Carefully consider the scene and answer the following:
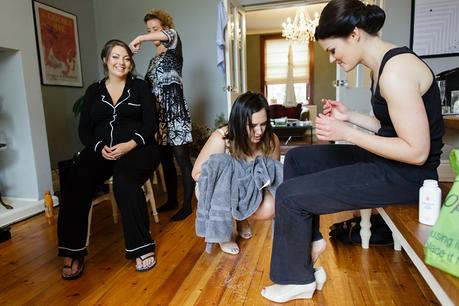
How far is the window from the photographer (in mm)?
7895

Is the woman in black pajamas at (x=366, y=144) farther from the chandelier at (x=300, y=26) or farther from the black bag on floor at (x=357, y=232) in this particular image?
the chandelier at (x=300, y=26)

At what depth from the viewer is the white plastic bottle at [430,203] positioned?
0.85 meters

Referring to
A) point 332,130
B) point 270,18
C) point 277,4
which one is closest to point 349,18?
point 332,130

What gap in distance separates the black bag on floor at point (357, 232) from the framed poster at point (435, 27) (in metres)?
1.92

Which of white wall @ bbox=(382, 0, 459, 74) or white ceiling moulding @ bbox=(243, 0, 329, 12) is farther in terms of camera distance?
white ceiling moulding @ bbox=(243, 0, 329, 12)

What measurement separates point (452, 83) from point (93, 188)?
2202mm

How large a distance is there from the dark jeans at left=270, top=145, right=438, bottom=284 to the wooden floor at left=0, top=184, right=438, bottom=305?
0.24 m

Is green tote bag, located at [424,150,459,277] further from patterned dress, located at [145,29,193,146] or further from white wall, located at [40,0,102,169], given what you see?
white wall, located at [40,0,102,169]

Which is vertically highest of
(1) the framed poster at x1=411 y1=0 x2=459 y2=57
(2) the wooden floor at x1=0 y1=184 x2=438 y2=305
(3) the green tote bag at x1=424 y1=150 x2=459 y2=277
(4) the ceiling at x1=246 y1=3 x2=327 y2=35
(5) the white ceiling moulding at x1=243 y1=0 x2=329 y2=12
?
(4) the ceiling at x1=246 y1=3 x2=327 y2=35

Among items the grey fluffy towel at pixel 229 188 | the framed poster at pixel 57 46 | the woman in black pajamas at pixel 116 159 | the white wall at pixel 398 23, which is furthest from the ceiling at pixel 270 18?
the grey fluffy towel at pixel 229 188

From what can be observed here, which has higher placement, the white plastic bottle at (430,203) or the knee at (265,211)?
the white plastic bottle at (430,203)

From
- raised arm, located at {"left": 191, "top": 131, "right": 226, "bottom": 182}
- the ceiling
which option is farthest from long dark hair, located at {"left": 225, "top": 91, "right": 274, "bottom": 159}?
the ceiling

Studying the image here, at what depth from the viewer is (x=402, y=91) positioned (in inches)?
32.8

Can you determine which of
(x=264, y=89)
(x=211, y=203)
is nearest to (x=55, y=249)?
(x=211, y=203)
